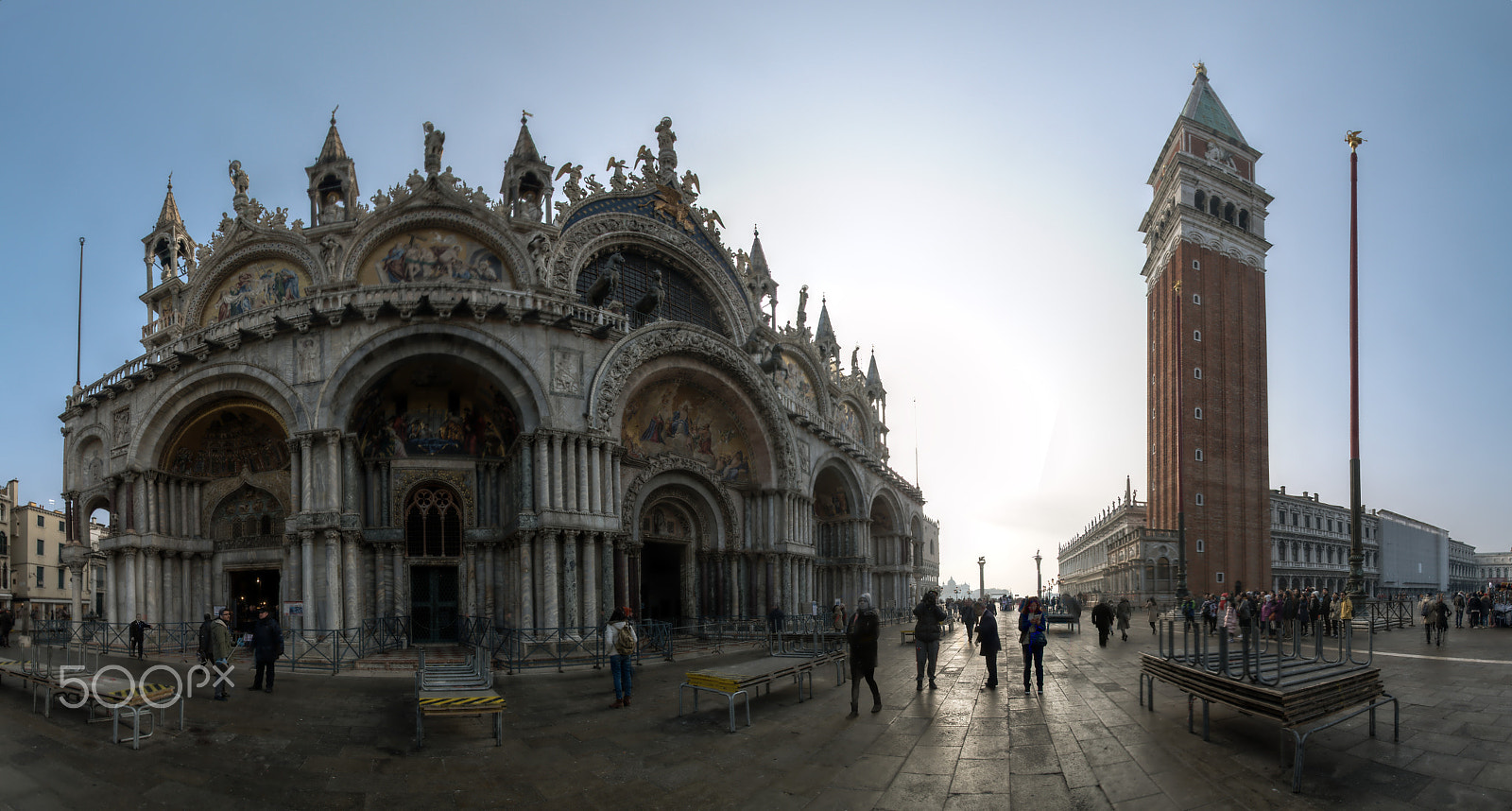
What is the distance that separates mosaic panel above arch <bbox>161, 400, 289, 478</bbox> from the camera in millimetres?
24625

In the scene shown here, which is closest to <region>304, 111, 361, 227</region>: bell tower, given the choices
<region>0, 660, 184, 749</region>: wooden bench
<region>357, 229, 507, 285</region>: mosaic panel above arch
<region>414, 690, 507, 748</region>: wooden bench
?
<region>357, 229, 507, 285</region>: mosaic panel above arch

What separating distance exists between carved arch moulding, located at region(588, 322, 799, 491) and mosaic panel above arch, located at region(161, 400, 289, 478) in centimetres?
942

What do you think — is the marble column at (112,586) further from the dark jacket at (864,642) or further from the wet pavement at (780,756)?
the dark jacket at (864,642)

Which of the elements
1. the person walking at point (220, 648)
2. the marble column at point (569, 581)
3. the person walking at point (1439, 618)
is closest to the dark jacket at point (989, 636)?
the marble column at point (569, 581)

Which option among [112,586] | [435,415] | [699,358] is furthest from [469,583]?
[112,586]

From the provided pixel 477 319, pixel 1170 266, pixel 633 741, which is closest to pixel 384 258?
pixel 477 319

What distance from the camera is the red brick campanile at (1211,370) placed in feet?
207

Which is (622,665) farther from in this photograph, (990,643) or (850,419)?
(850,419)

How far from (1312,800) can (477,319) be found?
67.0ft

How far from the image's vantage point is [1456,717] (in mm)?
10484

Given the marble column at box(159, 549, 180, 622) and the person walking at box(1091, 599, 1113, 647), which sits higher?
the marble column at box(159, 549, 180, 622)

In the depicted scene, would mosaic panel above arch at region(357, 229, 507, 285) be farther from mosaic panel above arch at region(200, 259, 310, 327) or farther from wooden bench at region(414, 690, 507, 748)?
wooden bench at region(414, 690, 507, 748)

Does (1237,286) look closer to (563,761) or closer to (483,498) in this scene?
(483,498)

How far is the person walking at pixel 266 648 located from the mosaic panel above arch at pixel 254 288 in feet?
46.5
